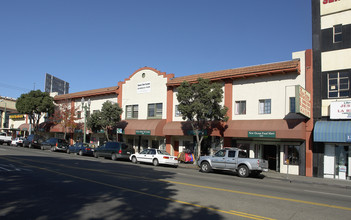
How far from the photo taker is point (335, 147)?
19.0 meters

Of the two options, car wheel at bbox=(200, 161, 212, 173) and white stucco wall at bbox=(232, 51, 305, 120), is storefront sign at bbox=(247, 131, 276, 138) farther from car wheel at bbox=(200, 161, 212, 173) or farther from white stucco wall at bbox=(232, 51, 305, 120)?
car wheel at bbox=(200, 161, 212, 173)

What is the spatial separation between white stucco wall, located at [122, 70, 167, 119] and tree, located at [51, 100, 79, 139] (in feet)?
28.5

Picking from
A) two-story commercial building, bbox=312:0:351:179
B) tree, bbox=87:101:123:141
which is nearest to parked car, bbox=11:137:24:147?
tree, bbox=87:101:123:141

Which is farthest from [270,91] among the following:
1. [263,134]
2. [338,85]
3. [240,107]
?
[338,85]

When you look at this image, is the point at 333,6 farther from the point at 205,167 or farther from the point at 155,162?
the point at 155,162

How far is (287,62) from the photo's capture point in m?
21.3

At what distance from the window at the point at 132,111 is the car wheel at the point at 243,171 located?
667 inches

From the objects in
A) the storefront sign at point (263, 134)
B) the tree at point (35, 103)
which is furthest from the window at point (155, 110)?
the tree at point (35, 103)

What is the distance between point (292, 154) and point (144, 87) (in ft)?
56.1

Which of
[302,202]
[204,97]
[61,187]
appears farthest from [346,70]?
[61,187]

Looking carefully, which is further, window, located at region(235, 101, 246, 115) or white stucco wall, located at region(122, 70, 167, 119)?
white stucco wall, located at region(122, 70, 167, 119)

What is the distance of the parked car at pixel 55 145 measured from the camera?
34194 mm

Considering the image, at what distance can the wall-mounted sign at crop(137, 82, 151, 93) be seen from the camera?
3111 cm

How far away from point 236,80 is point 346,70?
8.10 meters
